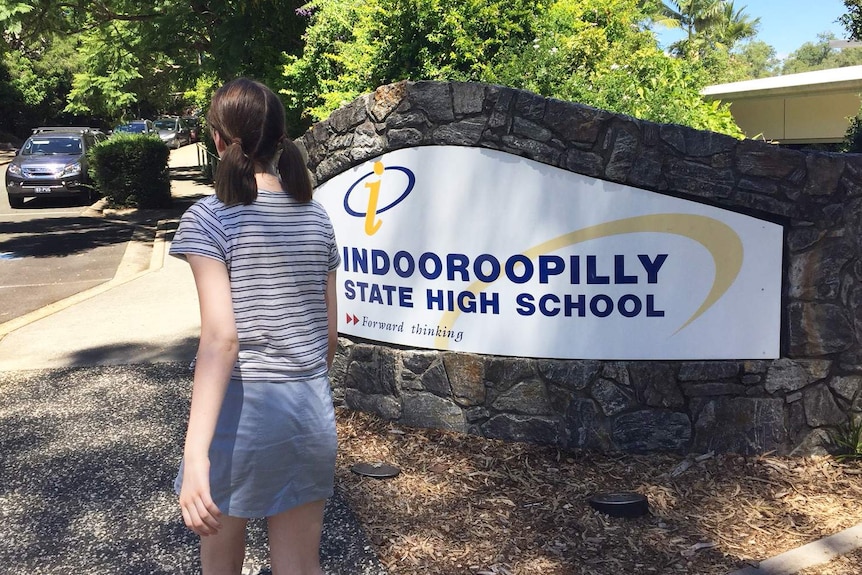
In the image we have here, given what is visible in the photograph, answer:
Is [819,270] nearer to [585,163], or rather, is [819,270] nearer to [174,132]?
[585,163]

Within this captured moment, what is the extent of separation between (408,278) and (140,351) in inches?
121

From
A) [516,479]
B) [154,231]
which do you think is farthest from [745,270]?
[154,231]

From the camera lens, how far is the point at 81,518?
12.2 ft

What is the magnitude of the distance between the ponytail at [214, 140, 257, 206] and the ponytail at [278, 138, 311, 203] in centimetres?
10

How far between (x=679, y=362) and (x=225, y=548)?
2704 millimetres

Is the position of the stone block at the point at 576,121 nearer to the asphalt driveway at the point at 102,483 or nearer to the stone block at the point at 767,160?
the stone block at the point at 767,160

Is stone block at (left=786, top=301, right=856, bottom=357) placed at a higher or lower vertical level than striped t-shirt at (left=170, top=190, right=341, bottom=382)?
lower

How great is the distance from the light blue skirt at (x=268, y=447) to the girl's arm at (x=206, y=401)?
0.40ft

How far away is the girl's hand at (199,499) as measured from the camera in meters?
1.85

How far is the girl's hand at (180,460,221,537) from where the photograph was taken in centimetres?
185

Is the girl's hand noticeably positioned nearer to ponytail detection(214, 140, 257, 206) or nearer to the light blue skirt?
the light blue skirt

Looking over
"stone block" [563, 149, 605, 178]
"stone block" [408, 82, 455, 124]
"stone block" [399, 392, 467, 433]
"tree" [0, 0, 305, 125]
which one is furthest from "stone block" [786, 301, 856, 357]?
"tree" [0, 0, 305, 125]

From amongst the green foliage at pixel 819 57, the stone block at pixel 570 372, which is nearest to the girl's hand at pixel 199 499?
the stone block at pixel 570 372

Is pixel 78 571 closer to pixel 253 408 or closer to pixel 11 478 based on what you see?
pixel 11 478
